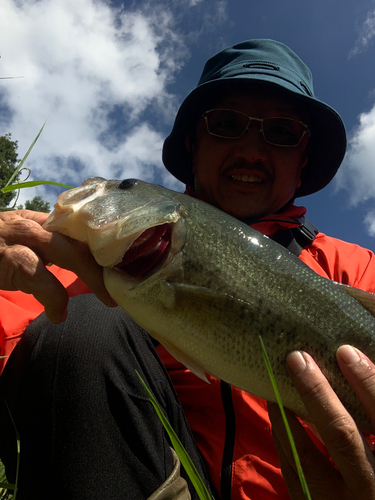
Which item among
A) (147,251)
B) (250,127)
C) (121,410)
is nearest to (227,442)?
(121,410)

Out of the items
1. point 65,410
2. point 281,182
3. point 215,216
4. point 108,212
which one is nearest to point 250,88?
point 281,182

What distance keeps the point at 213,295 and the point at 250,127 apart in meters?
2.25

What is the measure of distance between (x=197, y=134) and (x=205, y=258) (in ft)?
8.13

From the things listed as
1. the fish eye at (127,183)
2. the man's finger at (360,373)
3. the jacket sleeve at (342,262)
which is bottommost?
the man's finger at (360,373)

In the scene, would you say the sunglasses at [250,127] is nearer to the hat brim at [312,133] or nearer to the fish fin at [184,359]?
the hat brim at [312,133]

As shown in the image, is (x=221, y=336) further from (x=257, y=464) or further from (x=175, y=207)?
(x=257, y=464)

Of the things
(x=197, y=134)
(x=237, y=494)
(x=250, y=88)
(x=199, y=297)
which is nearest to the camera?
(x=199, y=297)

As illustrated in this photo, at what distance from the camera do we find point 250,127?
316 cm

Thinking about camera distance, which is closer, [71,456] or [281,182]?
[71,456]

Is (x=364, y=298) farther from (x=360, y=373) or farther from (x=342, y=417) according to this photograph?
(x=342, y=417)

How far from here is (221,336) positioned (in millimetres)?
1480

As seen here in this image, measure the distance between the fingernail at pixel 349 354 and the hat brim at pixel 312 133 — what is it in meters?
2.45

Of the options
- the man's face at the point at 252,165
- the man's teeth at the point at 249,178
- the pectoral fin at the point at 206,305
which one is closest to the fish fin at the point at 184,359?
the pectoral fin at the point at 206,305

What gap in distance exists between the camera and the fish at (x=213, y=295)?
1.48m
